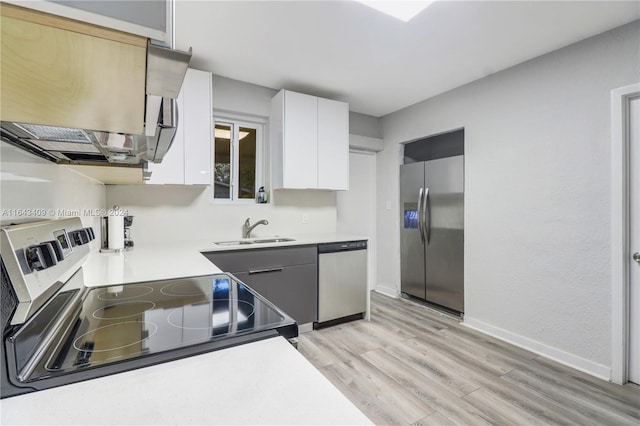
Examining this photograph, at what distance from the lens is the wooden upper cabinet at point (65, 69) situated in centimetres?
38

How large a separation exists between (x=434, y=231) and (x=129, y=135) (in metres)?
3.29

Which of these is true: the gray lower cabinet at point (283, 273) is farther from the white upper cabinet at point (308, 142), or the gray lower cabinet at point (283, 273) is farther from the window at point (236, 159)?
the window at point (236, 159)

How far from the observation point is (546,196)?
2.53 meters

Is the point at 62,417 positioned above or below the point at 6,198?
below

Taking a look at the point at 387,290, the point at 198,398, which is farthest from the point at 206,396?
the point at 387,290

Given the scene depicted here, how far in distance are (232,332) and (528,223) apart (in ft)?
9.22

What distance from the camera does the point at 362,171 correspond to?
438 centimetres

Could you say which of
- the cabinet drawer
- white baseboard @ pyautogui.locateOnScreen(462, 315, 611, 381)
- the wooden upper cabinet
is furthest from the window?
white baseboard @ pyautogui.locateOnScreen(462, 315, 611, 381)

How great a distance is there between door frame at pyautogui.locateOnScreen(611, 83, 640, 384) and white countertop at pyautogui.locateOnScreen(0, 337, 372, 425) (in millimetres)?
2613

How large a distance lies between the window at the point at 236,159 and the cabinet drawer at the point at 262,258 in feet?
2.93

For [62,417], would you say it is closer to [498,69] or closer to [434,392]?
[434,392]

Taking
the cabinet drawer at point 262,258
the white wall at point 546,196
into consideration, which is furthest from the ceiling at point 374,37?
the cabinet drawer at point 262,258

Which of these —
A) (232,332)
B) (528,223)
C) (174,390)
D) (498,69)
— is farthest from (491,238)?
(174,390)

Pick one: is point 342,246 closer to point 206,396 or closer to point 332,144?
point 332,144
